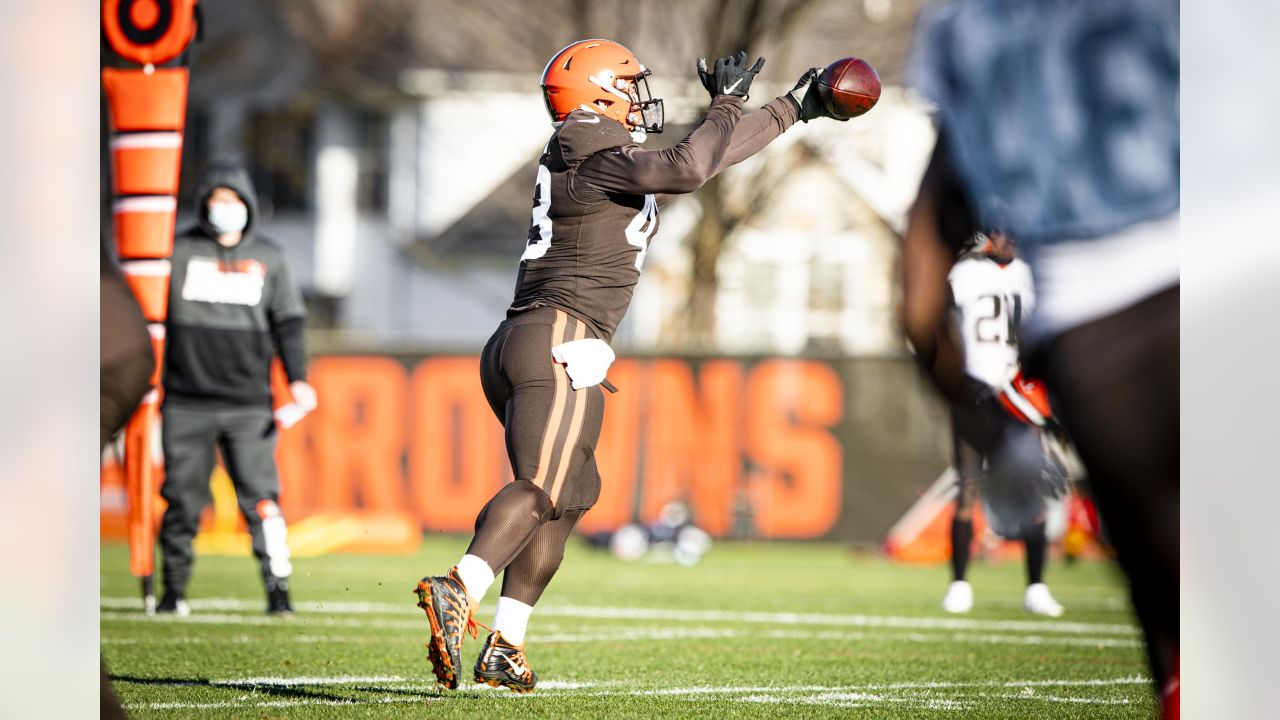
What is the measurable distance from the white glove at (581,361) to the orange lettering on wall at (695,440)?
30.9 ft

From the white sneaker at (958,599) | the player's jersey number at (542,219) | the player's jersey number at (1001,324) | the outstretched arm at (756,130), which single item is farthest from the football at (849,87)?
the white sneaker at (958,599)

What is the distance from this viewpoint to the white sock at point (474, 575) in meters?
3.85

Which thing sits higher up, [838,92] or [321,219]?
[321,219]

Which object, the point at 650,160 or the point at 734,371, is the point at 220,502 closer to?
the point at 734,371

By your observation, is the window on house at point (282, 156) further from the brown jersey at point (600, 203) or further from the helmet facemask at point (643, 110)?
the brown jersey at point (600, 203)

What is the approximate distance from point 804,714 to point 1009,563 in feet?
28.2

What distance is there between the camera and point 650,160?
4.00 m

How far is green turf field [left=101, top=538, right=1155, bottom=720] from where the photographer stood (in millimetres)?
4406

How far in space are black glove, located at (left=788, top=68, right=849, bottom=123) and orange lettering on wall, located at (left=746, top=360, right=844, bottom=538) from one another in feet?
31.0

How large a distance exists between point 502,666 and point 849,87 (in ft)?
6.09

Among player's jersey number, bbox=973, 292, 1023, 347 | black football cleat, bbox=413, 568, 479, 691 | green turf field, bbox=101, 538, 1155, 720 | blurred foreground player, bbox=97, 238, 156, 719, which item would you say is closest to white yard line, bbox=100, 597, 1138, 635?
green turf field, bbox=101, 538, 1155, 720

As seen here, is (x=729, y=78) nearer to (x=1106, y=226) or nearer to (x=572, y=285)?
(x=572, y=285)
